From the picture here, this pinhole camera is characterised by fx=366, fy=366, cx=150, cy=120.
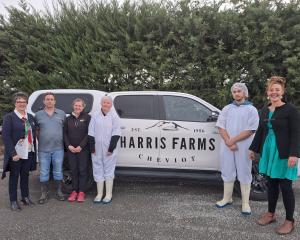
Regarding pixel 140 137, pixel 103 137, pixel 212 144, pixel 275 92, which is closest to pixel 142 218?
pixel 103 137

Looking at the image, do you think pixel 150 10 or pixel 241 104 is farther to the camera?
pixel 150 10

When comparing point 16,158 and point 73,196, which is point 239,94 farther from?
point 16,158

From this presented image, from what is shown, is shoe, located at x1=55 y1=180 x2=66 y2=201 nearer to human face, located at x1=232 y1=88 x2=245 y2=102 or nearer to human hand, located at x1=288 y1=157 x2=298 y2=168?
human face, located at x1=232 y1=88 x2=245 y2=102

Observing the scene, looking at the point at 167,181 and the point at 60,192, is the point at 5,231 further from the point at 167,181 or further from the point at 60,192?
the point at 167,181

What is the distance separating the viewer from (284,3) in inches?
380

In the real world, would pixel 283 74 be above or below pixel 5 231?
above

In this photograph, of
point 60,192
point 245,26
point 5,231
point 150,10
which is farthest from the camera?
point 150,10

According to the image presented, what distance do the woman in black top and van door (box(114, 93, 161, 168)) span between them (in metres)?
0.66

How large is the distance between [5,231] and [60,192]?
4.92ft

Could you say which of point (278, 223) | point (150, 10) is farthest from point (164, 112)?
point (150, 10)

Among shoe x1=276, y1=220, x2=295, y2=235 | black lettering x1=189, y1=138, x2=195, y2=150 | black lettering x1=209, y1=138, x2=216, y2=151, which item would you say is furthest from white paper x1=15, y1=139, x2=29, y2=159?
shoe x1=276, y1=220, x2=295, y2=235

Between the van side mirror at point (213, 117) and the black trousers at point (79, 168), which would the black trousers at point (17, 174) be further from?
the van side mirror at point (213, 117)

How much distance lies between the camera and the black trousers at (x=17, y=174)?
5324 millimetres

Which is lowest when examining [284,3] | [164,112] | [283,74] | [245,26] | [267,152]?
[267,152]
